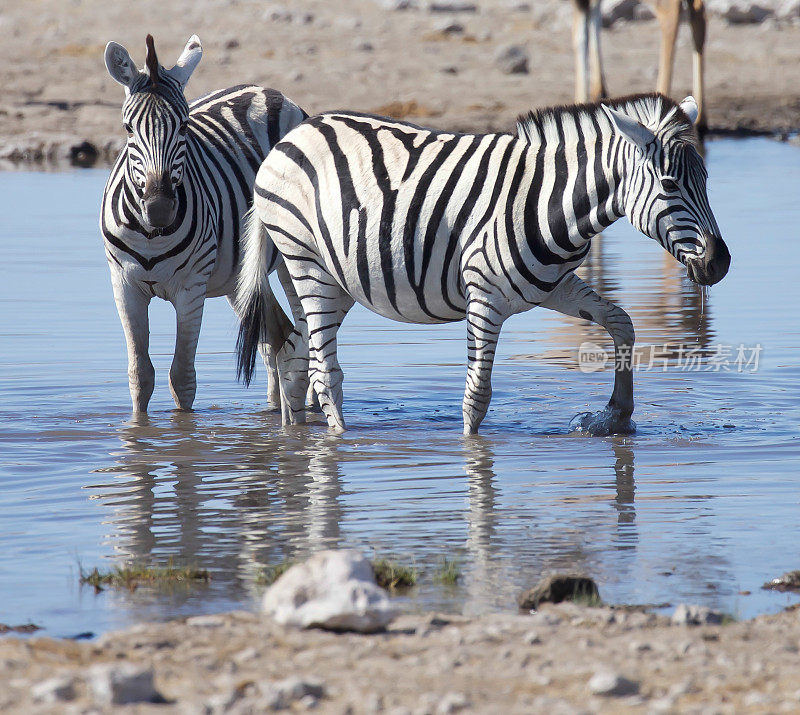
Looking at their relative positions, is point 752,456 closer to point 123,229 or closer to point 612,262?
point 123,229

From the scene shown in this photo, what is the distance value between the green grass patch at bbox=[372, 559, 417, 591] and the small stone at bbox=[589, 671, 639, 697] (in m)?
1.25

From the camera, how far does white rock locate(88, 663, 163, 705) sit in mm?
3438

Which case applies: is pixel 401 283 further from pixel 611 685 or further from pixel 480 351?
pixel 611 685

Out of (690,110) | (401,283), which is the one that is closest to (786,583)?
(401,283)

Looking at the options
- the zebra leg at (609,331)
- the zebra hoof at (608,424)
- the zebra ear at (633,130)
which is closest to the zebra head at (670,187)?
the zebra ear at (633,130)

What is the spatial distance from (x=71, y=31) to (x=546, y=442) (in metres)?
25.2

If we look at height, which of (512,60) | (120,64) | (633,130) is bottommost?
(633,130)

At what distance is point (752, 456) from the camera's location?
684 centimetres

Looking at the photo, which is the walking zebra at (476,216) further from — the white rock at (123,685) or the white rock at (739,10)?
the white rock at (739,10)

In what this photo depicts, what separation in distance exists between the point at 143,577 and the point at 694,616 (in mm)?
1939

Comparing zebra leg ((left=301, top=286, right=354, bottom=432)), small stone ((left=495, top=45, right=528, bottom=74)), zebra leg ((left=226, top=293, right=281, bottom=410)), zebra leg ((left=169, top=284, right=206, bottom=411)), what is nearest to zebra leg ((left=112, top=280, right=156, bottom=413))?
zebra leg ((left=169, top=284, right=206, bottom=411))

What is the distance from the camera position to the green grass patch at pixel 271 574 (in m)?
4.80

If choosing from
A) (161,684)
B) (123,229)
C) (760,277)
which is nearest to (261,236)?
(123,229)

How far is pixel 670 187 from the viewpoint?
647cm
